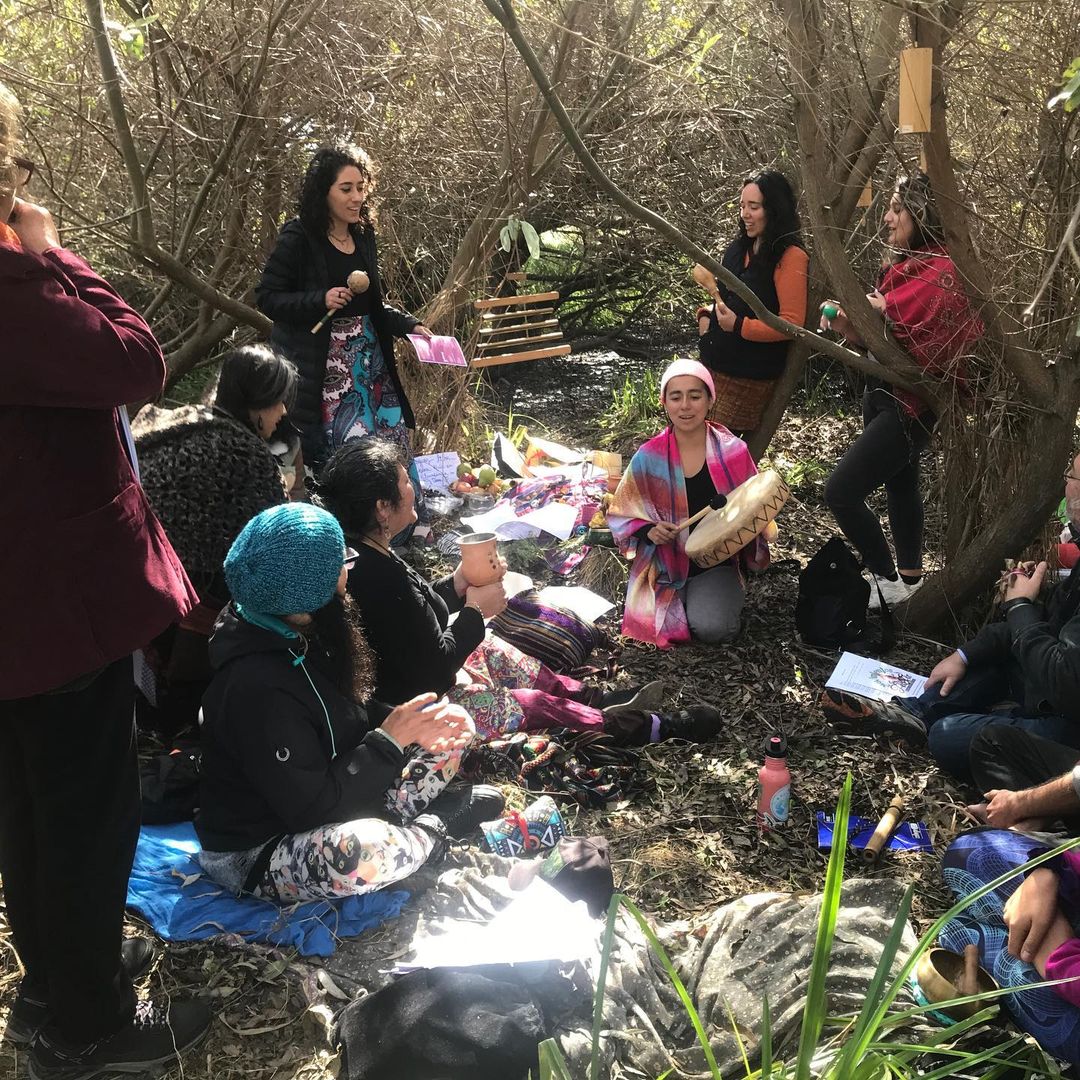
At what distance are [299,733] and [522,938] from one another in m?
0.78

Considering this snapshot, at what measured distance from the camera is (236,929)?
2803mm

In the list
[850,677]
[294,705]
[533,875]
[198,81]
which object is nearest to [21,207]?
[294,705]

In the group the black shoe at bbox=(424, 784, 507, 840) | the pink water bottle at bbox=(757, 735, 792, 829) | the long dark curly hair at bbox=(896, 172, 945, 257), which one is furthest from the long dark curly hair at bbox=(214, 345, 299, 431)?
the long dark curly hair at bbox=(896, 172, 945, 257)

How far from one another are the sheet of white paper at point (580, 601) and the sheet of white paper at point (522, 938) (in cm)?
176

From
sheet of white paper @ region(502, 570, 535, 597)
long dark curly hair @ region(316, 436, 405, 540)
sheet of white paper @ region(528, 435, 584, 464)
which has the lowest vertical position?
sheet of white paper @ region(528, 435, 584, 464)

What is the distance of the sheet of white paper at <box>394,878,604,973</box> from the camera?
8.57 ft

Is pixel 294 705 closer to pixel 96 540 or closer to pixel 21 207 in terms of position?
pixel 96 540

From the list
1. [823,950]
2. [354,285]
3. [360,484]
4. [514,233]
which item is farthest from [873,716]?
[514,233]

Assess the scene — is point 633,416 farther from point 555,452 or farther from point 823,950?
point 823,950

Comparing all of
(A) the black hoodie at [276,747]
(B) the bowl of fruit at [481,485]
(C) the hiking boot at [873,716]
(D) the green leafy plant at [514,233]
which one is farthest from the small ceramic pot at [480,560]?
(D) the green leafy plant at [514,233]

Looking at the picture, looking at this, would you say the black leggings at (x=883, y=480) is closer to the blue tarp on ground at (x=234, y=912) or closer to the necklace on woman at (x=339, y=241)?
the necklace on woman at (x=339, y=241)

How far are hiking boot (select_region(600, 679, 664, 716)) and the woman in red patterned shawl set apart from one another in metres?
1.28

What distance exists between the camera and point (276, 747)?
258 cm

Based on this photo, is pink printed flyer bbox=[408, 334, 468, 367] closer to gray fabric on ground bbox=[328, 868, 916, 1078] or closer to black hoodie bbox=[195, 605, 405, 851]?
black hoodie bbox=[195, 605, 405, 851]
